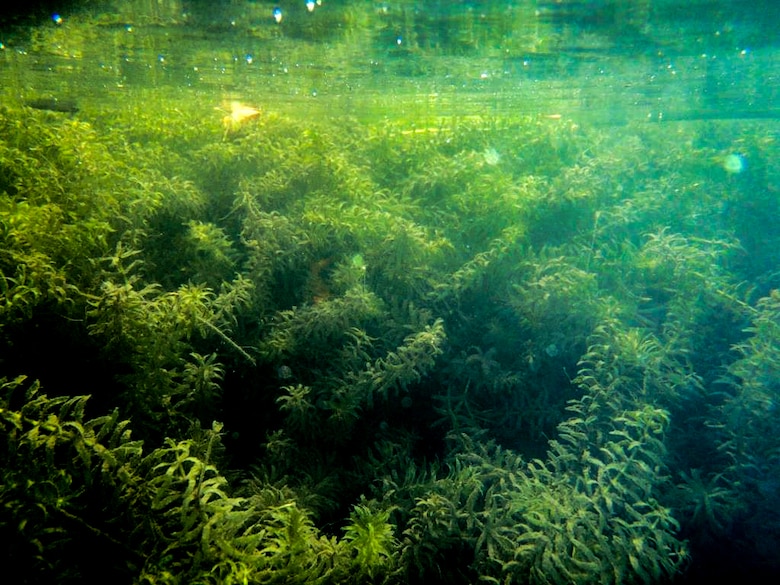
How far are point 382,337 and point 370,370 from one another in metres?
0.72

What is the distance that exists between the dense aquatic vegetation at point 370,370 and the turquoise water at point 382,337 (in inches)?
1.7

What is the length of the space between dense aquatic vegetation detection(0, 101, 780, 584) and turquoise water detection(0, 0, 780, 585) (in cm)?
4

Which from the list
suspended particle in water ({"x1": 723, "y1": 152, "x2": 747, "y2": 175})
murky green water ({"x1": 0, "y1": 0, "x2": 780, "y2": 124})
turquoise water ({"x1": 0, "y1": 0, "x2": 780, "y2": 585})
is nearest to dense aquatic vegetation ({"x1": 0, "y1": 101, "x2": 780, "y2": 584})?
turquoise water ({"x1": 0, "y1": 0, "x2": 780, "y2": 585})

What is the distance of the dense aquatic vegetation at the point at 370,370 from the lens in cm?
374

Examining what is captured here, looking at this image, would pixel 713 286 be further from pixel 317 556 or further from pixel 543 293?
pixel 317 556

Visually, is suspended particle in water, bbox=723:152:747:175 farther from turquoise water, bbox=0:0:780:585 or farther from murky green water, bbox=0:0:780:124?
murky green water, bbox=0:0:780:124

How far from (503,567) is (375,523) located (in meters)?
1.23

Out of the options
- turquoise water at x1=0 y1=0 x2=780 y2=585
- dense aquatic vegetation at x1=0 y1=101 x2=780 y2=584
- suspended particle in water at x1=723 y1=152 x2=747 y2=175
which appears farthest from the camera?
suspended particle in water at x1=723 y1=152 x2=747 y2=175

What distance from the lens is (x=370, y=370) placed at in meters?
5.55

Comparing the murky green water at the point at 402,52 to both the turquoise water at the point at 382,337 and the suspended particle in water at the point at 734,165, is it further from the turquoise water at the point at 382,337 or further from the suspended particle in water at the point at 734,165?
the suspended particle in water at the point at 734,165

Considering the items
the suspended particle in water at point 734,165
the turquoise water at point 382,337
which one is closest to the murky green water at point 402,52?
the turquoise water at point 382,337

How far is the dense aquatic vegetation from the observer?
147 inches

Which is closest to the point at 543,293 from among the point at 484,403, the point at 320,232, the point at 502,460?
the point at 484,403

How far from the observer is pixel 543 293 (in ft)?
20.3
